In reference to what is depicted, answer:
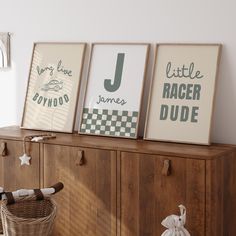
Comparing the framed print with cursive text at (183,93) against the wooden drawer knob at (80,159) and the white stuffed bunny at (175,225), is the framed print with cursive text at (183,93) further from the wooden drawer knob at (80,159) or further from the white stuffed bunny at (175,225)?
the white stuffed bunny at (175,225)

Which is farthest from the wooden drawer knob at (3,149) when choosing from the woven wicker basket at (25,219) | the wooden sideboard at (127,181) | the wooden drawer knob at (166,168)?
the wooden drawer knob at (166,168)

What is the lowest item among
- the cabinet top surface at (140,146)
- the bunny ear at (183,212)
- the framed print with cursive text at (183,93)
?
the bunny ear at (183,212)

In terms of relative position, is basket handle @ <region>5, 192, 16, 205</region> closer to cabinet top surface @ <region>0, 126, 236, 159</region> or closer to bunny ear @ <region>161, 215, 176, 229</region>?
cabinet top surface @ <region>0, 126, 236, 159</region>

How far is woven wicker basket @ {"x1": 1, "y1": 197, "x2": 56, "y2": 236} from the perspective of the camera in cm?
308

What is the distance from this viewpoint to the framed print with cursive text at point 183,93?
3.54 m

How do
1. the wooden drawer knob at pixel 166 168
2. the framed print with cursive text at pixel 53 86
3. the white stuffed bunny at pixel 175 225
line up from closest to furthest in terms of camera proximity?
the white stuffed bunny at pixel 175 225, the wooden drawer knob at pixel 166 168, the framed print with cursive text at pixel 53 86

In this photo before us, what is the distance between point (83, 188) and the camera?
3660 mm

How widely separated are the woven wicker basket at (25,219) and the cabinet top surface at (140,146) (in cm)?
50

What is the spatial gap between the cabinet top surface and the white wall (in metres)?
0.25

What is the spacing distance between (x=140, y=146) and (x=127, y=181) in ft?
0.69

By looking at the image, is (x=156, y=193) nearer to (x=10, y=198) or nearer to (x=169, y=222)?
(x=169, y=222)

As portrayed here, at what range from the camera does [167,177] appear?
335 centimetres

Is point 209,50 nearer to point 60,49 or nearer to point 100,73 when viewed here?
point 100,73

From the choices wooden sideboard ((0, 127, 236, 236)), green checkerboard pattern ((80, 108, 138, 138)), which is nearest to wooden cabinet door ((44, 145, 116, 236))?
wooden sideboard ((0, 127, 236, 236))
